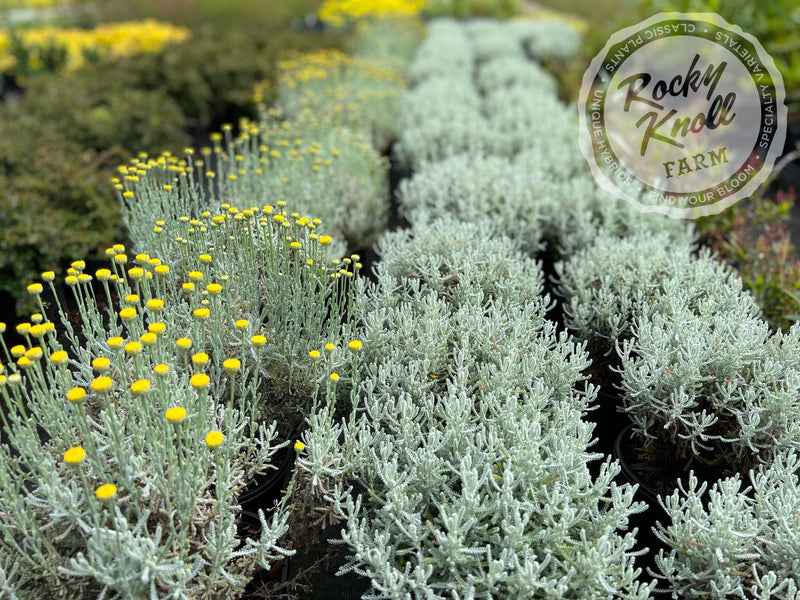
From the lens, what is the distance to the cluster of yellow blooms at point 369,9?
945 centimetres

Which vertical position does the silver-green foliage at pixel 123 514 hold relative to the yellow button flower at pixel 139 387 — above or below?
below

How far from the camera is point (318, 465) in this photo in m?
1.77

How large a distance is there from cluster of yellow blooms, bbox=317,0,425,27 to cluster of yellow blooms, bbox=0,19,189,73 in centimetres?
255

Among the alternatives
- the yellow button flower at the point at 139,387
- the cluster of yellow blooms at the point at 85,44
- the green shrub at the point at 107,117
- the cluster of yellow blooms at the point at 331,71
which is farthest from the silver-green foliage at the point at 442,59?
the yellow button flower at the point at 139,387

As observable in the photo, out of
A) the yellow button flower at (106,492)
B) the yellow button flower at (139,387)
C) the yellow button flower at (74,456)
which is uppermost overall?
the yellow button flower at (139,387)

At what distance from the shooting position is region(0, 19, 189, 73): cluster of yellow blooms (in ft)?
25.9

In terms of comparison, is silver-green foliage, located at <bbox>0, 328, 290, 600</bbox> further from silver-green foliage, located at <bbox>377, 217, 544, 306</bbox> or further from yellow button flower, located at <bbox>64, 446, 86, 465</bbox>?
silver-green foliage, located at <bbox>377, 217, 544, 306</bbox>

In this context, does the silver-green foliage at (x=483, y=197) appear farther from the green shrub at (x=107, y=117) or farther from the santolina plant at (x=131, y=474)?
the green shrub at (x=107, y=117)

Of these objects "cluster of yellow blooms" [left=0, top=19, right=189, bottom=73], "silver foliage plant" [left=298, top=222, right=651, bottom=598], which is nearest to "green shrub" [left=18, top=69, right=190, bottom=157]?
"cluster of yellow blooms" [left=0, top=19, right=189, bottom=73]

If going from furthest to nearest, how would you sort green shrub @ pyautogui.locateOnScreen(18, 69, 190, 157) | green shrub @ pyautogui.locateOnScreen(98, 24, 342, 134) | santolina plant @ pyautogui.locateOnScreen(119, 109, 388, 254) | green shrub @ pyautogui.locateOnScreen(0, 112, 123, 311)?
green shrub @ pyautogui.locateOnScreen(98, 24, 342, 134) → green shrub @ pyautogui.locateOnScreen(18, 69, 190, 157) → green shrub @ pyautogui.locateOnScreen(0, 112, 123, 311) → santolina plant @ pyautogui.locateOnScreen(119, 109, 388, 254)

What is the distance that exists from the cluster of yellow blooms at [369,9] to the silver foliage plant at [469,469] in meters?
8.44

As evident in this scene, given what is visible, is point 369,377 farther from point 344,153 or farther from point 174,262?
point 344,153

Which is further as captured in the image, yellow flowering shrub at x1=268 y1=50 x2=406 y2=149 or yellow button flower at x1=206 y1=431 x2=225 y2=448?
yellow flowering shrub at x1=268 y1=50 x2=406 y2=149

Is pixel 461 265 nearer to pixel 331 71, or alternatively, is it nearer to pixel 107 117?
pixel 107 117
